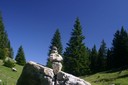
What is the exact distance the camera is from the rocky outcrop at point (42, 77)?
2170 centimetres

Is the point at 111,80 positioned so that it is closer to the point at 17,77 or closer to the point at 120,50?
the point at 17,77

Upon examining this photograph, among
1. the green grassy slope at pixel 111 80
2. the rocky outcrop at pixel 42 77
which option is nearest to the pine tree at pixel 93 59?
the green grassy slope at pixel 111 80

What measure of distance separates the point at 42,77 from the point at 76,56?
2117 inches

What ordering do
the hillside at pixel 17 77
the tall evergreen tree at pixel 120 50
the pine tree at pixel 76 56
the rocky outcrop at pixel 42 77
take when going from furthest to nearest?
the tall evergreen tree at pixel 120 50 → the pine tree at pixel 76 56 → the hillside at pixel 17 77 → the rocky outcrop at pixel 42 77

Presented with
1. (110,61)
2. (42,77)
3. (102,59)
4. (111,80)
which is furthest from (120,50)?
(42,77)

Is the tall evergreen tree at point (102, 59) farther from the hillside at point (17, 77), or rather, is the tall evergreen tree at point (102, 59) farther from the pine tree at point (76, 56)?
the hillside at point (17, 77)

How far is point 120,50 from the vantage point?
90938 millimetres

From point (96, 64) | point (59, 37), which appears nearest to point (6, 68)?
point (59, 37)

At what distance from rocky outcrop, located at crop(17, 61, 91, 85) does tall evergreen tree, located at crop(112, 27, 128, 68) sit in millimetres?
68320

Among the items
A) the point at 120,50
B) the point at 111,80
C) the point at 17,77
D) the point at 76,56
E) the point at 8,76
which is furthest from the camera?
the point at 120,50

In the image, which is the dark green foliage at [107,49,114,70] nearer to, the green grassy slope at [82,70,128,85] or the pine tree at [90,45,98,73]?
the pine tree at [90,45,98,73]

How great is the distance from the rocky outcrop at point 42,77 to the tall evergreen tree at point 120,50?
2690 inches

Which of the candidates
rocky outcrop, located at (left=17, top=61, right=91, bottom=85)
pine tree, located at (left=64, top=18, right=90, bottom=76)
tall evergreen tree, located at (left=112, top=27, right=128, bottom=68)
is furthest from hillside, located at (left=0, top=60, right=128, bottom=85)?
Answer: tall evergreen tree, located at (left=112, top=27, right=128, bottom=68)

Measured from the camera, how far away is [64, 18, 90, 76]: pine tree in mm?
73312
